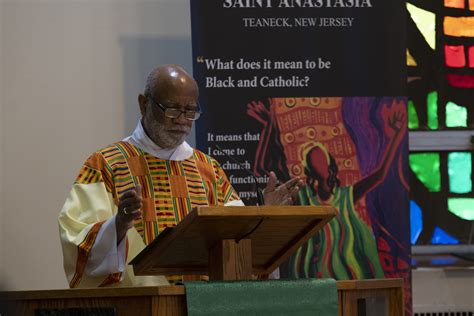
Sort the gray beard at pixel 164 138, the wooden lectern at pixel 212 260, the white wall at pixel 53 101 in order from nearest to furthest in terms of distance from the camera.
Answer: the wooden lectern at pixel 212 260, the gray beard at pixel 164 138, the white wall at pixel 53 101

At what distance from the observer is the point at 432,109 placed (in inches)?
267

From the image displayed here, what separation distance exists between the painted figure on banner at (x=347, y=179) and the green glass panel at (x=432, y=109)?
1076 millimetres

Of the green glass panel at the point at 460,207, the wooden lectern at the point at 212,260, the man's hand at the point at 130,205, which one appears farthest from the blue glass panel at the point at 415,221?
the man's hand at the point at 130,205

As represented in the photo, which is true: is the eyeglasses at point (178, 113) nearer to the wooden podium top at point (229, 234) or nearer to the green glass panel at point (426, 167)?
the wooden podium top at point (229, 234)

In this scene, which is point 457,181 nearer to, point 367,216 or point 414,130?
point 414,130

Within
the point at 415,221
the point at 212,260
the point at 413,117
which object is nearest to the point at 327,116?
the point at 413,117

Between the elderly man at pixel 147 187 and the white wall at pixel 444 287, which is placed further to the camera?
the white wall at pixel 444 287

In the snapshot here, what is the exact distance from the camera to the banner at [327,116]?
562 cm

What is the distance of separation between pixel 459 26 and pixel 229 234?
4.09 meters

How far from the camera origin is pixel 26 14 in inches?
239

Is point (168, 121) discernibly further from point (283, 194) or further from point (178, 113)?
point (283, 194)

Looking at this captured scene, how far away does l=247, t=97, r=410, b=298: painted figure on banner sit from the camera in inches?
224

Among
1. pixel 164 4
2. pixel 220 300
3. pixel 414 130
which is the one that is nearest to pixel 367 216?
pixel 414 130

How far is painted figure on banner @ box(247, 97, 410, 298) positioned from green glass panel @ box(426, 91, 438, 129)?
1076 millimetres
